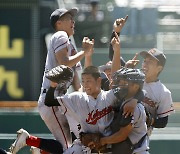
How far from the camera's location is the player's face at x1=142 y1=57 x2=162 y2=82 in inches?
246

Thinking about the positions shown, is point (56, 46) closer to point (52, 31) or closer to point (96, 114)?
point (96, 114)

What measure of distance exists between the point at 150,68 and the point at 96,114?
2.97ft

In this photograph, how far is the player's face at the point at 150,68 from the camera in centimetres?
625

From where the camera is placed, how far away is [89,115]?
557 cm

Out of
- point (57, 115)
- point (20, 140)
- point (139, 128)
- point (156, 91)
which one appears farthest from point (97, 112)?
point (20, 140)

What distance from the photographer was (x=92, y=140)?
5473 mm

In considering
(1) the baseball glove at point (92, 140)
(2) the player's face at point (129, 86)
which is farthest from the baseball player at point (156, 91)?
(1) the baseball glove at point (92, 140)

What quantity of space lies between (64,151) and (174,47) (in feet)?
16.0

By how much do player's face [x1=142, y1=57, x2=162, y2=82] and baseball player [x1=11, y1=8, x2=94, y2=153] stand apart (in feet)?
1.60

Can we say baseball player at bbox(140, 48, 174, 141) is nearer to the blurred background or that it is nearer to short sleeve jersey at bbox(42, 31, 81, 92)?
short sleeve jersey at bbox(42, 31, 81, 92)

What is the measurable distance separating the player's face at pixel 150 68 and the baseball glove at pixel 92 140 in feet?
3.14

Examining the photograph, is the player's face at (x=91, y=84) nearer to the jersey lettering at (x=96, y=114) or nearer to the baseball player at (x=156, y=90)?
the jersey lettering at (x=96, y=114)

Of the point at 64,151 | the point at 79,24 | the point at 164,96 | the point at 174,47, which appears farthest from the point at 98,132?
the point at 79,24

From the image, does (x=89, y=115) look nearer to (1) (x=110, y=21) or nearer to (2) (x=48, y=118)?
(2) (x=48, y=118)
